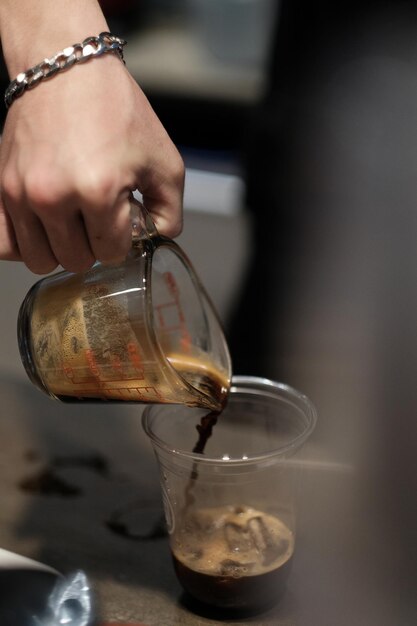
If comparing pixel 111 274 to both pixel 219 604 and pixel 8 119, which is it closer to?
pixel 8 119

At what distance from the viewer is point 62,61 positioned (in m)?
0.77

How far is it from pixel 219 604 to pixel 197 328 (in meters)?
0.30

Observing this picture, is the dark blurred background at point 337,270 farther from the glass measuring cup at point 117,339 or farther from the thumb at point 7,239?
the thumb at point 7,239

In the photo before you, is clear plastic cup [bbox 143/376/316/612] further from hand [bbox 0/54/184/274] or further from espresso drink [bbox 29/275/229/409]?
hand [bbox 0/54/184/274]

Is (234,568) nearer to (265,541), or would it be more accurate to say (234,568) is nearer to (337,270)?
(265,541)

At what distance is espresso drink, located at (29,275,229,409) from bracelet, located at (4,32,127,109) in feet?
0.64

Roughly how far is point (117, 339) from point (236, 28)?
284 centimetres

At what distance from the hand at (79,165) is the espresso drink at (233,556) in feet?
1.05

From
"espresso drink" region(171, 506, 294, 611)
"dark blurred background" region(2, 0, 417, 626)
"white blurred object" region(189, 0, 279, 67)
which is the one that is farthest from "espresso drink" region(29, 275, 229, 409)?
"white blurred object" region(189, 0, 279, 67)

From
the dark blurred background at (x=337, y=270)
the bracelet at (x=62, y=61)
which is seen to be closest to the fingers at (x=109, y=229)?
the bracelet at (x=62, y=61)

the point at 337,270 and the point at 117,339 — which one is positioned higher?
the point at 117,339

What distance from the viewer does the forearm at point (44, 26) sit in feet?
2.61

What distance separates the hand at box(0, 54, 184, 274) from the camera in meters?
0.72

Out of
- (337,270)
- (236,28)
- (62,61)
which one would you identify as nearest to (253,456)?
(62,61)
